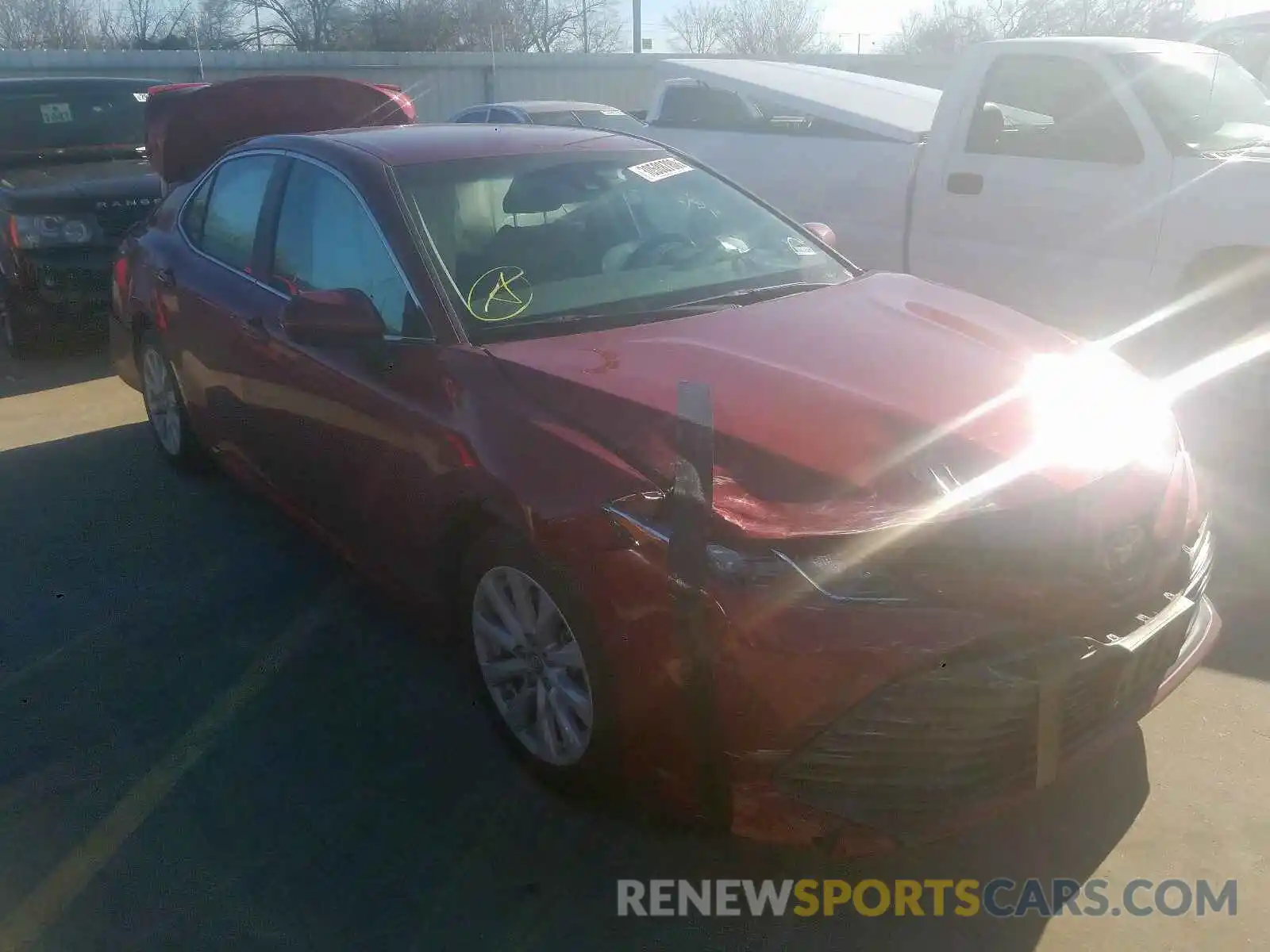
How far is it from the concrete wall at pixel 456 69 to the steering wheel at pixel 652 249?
1980 cm

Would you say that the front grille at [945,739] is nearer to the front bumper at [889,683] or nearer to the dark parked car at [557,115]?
the front bumper at [889,683]

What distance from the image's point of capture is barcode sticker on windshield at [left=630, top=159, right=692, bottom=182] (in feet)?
13.9

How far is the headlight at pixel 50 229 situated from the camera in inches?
302

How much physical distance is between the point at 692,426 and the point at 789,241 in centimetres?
200

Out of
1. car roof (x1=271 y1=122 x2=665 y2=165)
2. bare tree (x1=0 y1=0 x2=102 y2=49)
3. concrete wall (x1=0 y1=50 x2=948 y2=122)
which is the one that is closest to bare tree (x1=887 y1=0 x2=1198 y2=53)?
concrete wall (x1=0 y1=50 x2=948 y2=122)

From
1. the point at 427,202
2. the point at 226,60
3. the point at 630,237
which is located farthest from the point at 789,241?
the point at 226,60

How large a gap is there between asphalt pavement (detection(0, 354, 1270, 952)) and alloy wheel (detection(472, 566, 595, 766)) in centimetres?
19

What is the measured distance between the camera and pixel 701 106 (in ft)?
32.5

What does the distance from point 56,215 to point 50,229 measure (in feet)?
0.35

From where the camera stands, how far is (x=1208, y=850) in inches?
108

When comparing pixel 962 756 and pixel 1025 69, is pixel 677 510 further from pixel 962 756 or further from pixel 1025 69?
pixel 1025 69

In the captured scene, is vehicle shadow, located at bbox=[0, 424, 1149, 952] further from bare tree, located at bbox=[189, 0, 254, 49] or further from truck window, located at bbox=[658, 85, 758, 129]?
bare tree, located at bbox=[189, 0, 254, 49]

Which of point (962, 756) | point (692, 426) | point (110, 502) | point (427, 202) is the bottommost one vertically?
point (110, 502)

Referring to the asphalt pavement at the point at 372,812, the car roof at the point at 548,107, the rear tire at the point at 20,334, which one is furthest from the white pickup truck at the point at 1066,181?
the car roof at the point at 548,107
